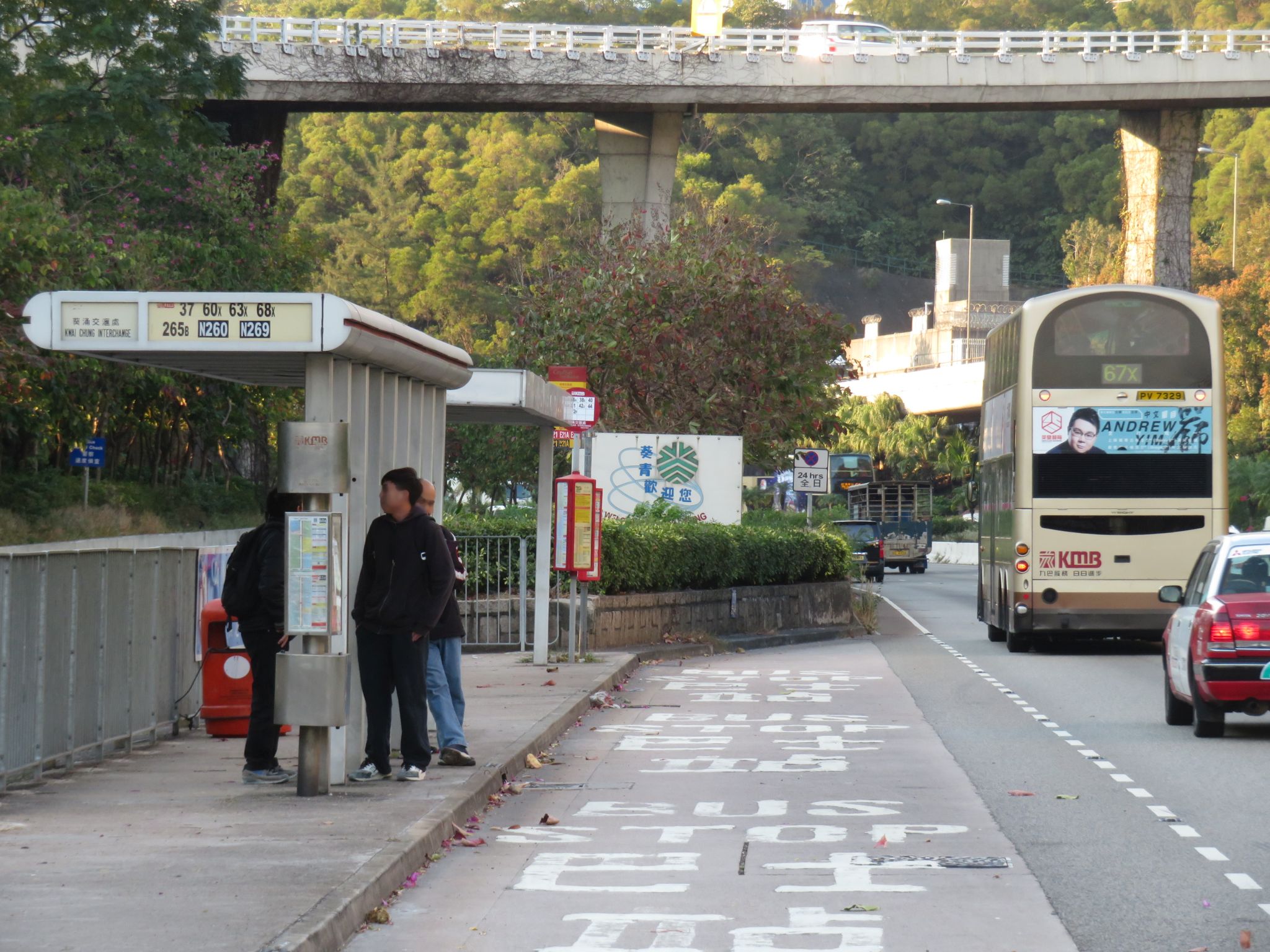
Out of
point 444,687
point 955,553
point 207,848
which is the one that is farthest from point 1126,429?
point 955,553

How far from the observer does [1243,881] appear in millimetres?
8023

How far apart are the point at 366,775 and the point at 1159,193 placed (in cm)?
4101

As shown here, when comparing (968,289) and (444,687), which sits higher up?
(968,289)

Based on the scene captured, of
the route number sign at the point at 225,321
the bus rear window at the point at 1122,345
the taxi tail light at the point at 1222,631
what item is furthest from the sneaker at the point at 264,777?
the bus rear window at the point at 1122,345

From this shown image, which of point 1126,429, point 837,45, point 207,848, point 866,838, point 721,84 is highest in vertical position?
point 837,45

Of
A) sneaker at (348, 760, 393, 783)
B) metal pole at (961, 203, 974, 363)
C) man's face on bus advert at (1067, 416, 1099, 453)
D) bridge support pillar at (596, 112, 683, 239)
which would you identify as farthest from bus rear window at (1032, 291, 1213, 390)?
metal pole at (961, 203, 974, 363)

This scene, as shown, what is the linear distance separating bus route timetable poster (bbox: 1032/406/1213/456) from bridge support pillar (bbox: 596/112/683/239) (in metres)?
24.7

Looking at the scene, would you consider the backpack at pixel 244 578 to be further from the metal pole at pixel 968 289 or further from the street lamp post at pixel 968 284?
the street lamp post at pixel 968 284

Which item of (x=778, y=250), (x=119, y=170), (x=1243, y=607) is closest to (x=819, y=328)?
(x=119, y=170)

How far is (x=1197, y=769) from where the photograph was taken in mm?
12047

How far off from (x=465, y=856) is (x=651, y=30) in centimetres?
4123

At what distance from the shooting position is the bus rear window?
23.9 meters

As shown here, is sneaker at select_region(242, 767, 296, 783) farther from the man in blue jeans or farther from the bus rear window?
the bus rear window

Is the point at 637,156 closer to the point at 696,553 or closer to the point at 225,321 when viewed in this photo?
the point at 696,553
